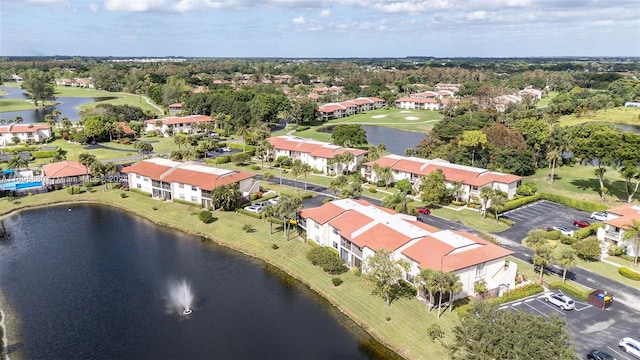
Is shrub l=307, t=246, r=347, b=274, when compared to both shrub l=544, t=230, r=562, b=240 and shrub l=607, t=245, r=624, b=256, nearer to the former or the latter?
shrub l=544, t=230, r=562, b=240

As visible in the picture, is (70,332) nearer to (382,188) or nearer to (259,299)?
(259,299)

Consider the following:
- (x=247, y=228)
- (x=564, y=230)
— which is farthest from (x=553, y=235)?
(x=247, y=228)

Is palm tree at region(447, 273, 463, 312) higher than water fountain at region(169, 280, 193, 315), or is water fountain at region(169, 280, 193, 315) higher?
palm tree at region(447, 273, 463, 312)

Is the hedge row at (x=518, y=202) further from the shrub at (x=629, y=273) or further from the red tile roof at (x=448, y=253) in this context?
the red tile roof at (x=448, y=253)

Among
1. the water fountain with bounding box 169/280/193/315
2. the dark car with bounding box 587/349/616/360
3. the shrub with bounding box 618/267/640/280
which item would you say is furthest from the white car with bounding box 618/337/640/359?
the water fountain with bounding box 169/280/193/315

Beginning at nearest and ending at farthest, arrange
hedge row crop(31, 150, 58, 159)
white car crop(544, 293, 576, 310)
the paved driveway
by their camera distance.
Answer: white car crop(544, 293, 576, 310), the paved driveway, hedge row crop(31, 150, 58, 159)
